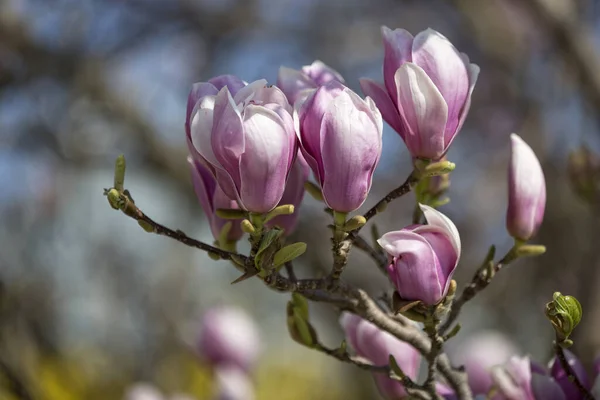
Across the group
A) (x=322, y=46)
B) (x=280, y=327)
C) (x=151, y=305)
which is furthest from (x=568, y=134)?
(x=280, y=327)

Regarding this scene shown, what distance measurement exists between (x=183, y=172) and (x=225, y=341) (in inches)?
33.1

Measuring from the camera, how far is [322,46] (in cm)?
391

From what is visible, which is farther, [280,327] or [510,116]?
[280,327]

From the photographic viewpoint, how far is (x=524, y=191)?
2.93 feet

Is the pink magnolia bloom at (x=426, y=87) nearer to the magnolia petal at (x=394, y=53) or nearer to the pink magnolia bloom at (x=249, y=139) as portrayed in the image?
the magnolia petal at (x=394, y=53)

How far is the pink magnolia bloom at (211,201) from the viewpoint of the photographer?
85cm

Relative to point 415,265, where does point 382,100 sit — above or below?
above

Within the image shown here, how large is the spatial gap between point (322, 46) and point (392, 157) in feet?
2.75

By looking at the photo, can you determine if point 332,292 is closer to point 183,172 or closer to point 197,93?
point 197,93

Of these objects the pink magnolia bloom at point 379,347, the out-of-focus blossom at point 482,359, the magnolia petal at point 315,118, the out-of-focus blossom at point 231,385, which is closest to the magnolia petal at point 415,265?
the magnolia petal at point 315,118

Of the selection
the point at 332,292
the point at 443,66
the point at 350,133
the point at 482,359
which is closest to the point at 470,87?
the point at 443,66

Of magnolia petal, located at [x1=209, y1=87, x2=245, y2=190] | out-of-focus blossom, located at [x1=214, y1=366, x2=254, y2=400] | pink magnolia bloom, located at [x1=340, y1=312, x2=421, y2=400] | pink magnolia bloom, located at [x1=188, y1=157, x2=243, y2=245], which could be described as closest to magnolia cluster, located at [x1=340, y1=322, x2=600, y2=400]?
pink magnolia bloom, located at [x1=340, y1=312, x2=421, y2=400]

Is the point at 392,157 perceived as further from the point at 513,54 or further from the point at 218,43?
the point at 218,43

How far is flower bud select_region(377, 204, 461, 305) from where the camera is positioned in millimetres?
736
